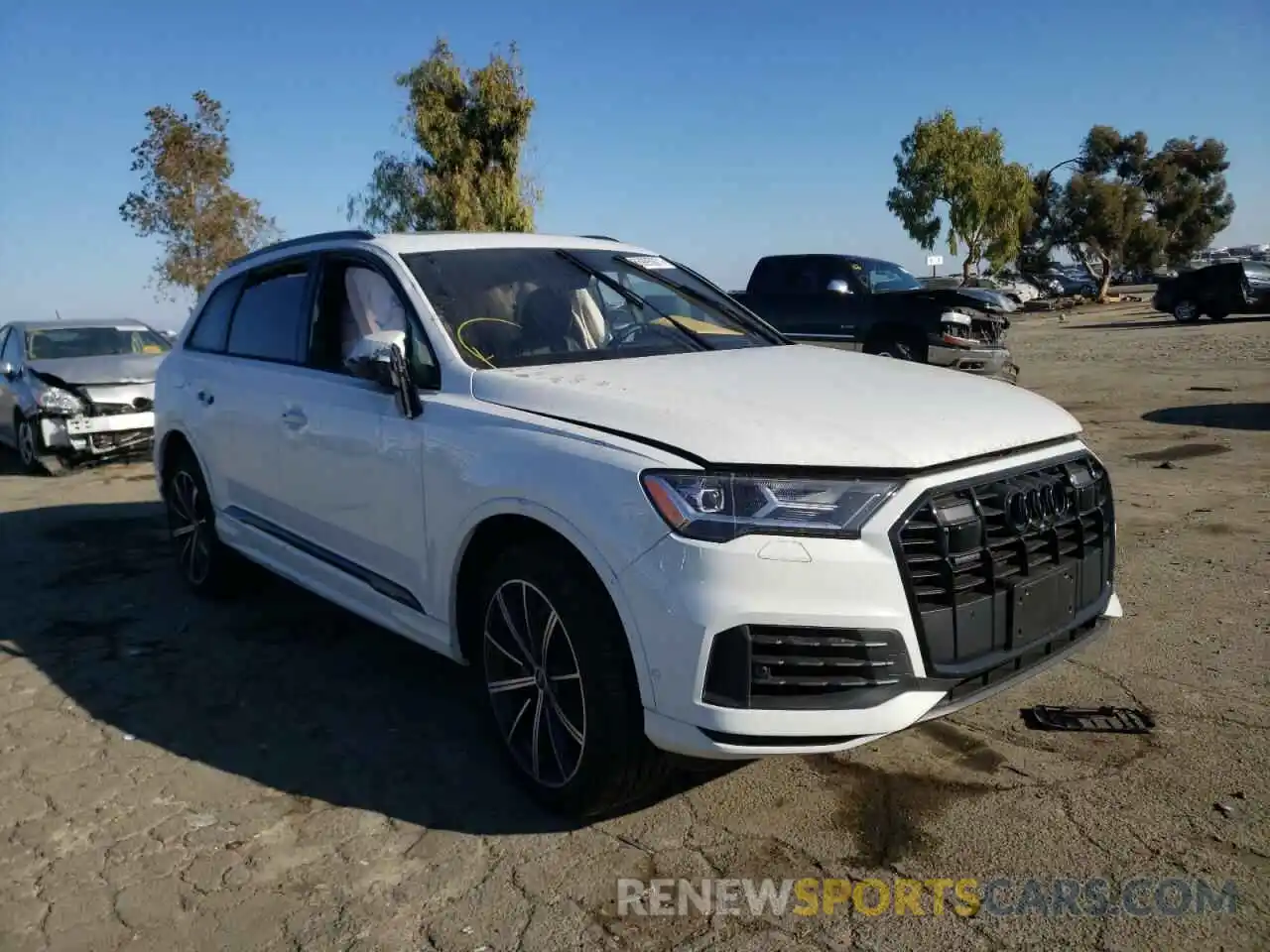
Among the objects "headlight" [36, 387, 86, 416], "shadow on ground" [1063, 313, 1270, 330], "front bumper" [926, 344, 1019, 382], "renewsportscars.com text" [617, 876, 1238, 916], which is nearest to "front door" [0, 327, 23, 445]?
"headlight" [36, 387, 86, 416]

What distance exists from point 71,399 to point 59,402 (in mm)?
116

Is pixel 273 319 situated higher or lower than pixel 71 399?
higher

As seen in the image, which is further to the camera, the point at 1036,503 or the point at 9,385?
the point at 9,385

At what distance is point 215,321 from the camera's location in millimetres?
5492

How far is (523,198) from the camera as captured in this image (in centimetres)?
2138

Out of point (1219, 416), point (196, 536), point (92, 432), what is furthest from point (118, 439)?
point (1219, 416)

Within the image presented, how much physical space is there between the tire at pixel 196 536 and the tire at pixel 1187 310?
93.8 ft

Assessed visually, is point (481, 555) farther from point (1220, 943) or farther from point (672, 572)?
point (1220, 943)

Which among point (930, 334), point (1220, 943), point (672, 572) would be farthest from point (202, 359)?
point (930, 334)

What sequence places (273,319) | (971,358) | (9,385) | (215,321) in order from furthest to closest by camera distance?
1. (971,358)
2. (9,385)
3. (215,321)
4. (273,319)

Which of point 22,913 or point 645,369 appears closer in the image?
point 22,913

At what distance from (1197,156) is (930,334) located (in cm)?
5208

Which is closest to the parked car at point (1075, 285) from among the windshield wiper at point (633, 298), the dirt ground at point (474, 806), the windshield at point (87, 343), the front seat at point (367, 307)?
the windshield at point (87, 343)

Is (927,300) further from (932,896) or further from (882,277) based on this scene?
(932,896)
